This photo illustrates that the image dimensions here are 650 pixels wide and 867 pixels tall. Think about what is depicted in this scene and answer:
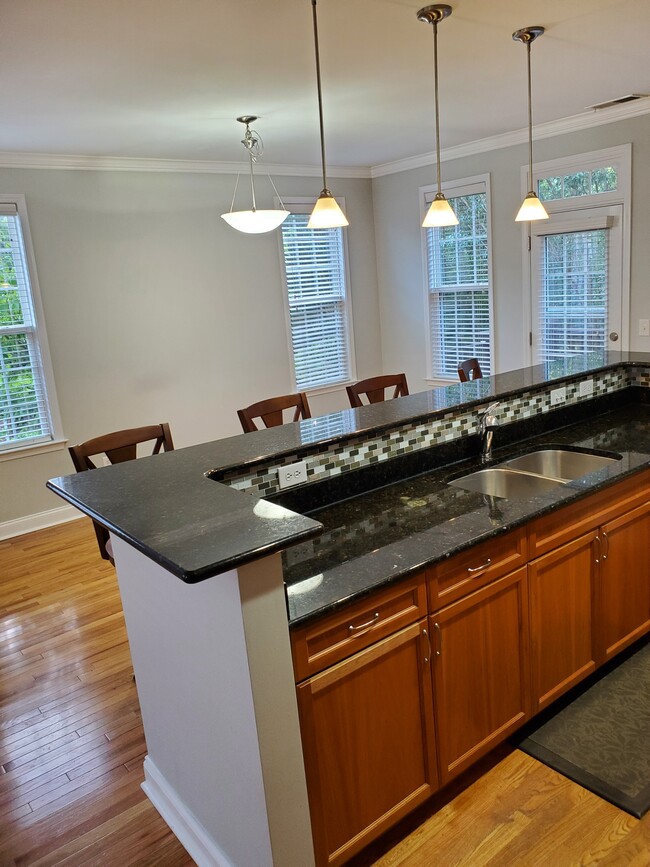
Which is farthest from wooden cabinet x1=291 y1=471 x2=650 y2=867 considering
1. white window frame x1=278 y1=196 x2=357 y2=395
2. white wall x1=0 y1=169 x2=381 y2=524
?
white window frame x1=278 y1=196 x2=357 y2=395

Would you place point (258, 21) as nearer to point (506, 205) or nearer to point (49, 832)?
point (49, 832)

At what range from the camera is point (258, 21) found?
254cm

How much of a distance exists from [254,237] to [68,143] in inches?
68.8

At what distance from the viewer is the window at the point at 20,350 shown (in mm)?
4512

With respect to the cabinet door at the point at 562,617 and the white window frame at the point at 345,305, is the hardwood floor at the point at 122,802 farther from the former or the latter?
the white window frame at the point at 345,305

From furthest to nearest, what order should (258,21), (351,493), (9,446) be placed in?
(9,446)
(258,21)
(351,493)

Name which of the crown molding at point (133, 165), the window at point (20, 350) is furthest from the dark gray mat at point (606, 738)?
the crown molding at point (133, 165)

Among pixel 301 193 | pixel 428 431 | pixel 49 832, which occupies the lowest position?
pixel 49 832

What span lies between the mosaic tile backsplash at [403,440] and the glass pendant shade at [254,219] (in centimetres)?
179

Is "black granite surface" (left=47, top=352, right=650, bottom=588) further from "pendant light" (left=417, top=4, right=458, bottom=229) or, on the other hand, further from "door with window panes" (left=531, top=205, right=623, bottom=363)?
"door with window panes" (left=531, top=205, right=623, bottom=363)

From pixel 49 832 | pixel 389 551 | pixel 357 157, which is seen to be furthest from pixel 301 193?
pixel 49 832

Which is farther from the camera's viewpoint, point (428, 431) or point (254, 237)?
point (254, 237)

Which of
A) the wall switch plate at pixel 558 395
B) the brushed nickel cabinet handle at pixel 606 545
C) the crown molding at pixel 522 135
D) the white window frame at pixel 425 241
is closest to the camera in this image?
the brushed nickel cabinet handle at pixel 606 545

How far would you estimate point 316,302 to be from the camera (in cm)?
617
